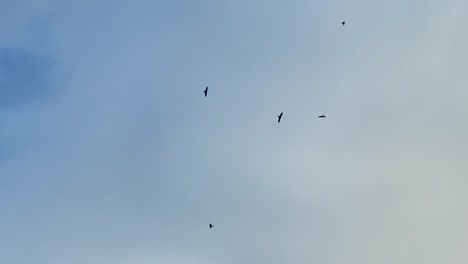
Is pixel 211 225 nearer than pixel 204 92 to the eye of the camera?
No

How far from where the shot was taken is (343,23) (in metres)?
129

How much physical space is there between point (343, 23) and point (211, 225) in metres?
122

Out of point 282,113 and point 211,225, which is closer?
point 282,113

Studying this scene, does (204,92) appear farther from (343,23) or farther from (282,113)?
(343,23)

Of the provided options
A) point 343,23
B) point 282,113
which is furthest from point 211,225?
point 343,23

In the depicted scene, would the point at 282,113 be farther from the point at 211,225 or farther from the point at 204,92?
the point at 211,225

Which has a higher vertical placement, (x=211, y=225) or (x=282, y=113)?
(x=282, y=113)

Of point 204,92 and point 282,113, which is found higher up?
point 204,92

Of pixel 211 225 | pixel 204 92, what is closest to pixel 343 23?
pixel 204 92

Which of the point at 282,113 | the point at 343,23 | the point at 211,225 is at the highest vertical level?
the point at 343,23

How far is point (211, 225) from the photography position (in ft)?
474

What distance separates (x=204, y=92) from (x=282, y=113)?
3950 centimetres

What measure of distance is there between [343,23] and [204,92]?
245 feet

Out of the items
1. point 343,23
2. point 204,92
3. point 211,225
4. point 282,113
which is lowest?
point 211,225
